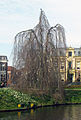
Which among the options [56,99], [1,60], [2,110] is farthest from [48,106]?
[1,60]

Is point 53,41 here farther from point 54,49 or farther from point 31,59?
point 31,59

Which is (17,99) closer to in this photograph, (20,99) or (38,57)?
(20,99)

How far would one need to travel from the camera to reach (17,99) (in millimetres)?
27469

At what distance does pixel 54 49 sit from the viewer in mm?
29641

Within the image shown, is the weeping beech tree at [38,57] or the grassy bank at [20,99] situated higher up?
the weeping beech tree at [38,57]

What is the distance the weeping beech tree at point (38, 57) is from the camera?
29078mm

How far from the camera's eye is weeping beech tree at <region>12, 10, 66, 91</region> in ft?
95.4

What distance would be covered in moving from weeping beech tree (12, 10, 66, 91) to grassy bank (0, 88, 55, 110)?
1.14m

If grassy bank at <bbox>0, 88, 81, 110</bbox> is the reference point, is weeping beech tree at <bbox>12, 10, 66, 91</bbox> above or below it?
above

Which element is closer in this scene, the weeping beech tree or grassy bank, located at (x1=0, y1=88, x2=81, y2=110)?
grassy bank, located at (x1=0, y1=88, x2=81, y2=110)

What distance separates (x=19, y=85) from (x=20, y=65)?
8.02 ft

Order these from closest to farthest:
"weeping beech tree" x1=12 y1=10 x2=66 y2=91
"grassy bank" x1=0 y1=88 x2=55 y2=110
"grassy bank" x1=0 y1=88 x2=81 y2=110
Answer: "grassy bank" x1=0 y1=88 x2=55 y2=110
"grassy bank" x1=0 y1=88 x2=81 y2=110
"weeping beech tree" x1=12 y1=10 x2=66 y2=91

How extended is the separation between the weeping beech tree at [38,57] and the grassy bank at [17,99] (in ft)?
3.73

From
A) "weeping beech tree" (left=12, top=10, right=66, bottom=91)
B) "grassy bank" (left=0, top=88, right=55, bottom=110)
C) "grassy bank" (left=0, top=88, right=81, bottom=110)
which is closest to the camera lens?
"grassy bank" (left=0, top=88, right=55, bottom=110)
